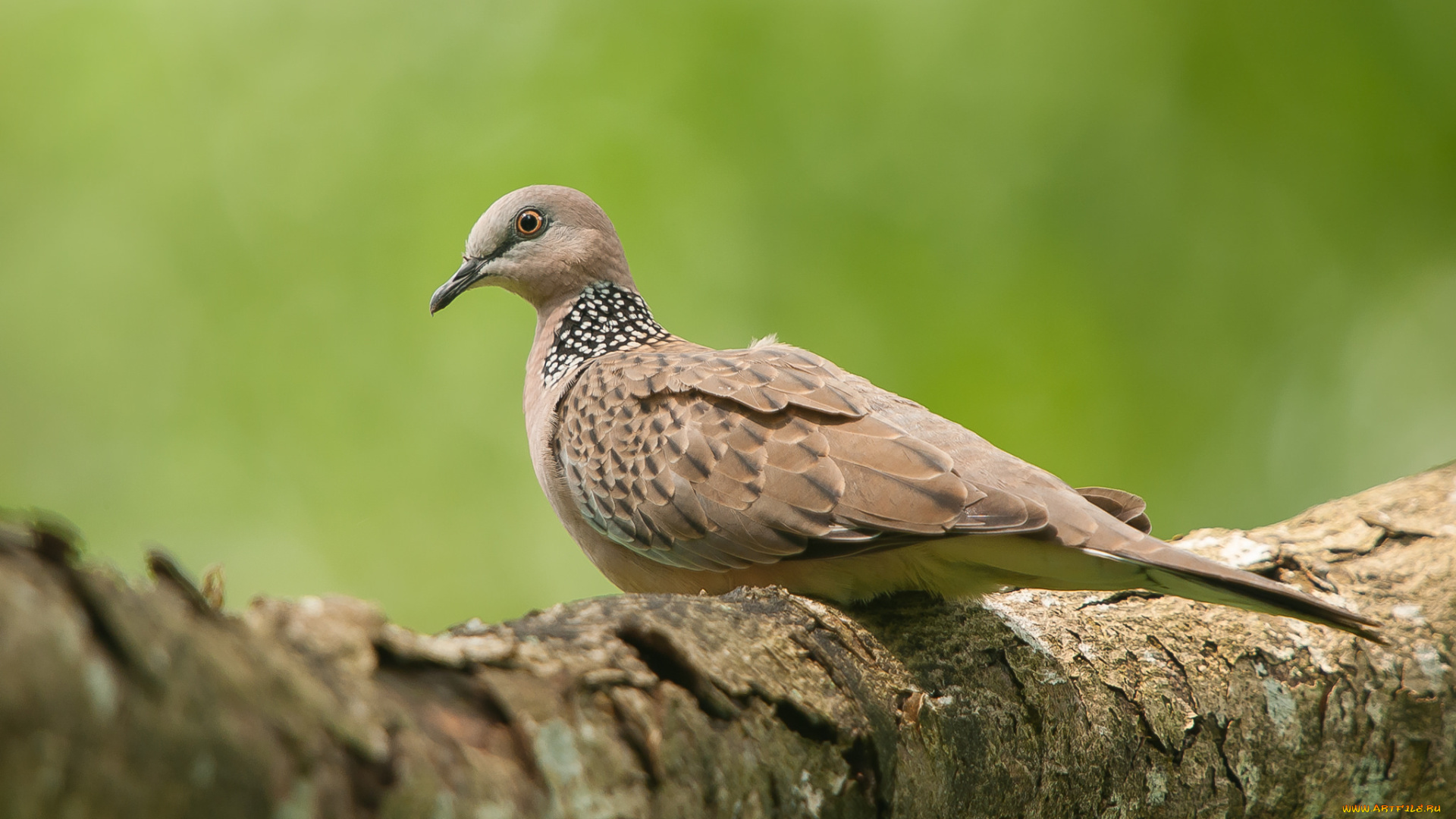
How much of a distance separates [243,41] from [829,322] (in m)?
3.70

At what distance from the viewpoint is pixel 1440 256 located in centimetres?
554

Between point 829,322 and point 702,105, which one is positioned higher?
point 702,105

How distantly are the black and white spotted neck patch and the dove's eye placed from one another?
339 millimetres

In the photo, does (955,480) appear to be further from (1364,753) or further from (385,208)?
(385,208)

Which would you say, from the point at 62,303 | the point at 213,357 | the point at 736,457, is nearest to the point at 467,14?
the point at 213,357

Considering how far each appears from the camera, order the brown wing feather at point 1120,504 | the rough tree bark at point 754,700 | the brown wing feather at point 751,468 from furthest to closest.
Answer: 1. the brown wing feather at point 1120,504
2. the brown wing feather at point 751,468
3. the rough tree bark at point 754,700

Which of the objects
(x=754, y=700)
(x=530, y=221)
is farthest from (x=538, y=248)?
(x=754, y=700)

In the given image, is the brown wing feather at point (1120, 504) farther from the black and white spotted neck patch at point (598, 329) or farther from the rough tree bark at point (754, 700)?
the black and white spotted neck patch at point (598, 329)

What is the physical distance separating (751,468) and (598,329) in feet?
4.77

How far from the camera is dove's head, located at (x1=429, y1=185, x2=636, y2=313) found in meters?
4.36

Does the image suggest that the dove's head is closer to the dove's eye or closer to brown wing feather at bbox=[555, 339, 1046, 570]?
the dove's eye

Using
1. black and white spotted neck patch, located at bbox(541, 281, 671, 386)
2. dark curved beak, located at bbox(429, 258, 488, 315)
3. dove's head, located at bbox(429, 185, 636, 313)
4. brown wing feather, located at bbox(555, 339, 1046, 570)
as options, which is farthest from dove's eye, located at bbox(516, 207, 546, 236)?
brown wing feather, located at bbox(555, 339, 1046, 570)

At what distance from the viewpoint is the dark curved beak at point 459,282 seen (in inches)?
173

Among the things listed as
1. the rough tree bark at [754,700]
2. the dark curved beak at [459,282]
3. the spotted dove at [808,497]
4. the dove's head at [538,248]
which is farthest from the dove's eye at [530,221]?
the rough tree bark at [754,700]
